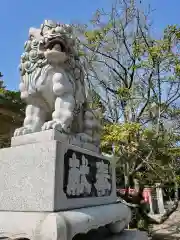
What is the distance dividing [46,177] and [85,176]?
0.45m

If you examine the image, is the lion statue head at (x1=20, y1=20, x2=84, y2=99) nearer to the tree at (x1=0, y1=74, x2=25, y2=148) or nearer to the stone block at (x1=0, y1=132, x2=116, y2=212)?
the stone block at (x1=0, y1=132, x2=116, y2=212)

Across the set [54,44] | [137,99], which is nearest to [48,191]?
[54,44]

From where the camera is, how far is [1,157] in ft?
6.61

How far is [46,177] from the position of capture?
1683mm

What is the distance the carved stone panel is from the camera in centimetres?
182

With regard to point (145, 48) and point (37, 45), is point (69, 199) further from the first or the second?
point (145, 48)

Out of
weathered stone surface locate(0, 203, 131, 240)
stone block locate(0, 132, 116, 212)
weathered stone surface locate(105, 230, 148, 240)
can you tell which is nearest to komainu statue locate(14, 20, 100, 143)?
stone block locate(0, 132, 116, 212)

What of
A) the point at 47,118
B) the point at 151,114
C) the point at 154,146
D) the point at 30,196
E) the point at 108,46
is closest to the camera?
the point at 30,196

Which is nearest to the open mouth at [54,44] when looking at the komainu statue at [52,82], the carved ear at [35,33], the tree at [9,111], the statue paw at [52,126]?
the komainu statue at [52,82]

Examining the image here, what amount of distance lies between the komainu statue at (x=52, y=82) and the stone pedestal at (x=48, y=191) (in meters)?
0.27

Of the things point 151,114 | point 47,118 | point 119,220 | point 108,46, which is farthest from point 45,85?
point 108,46

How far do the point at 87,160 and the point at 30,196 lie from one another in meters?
0.61

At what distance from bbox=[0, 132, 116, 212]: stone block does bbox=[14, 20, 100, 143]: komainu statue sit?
26 cm

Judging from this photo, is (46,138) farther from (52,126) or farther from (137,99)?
(137,99)
